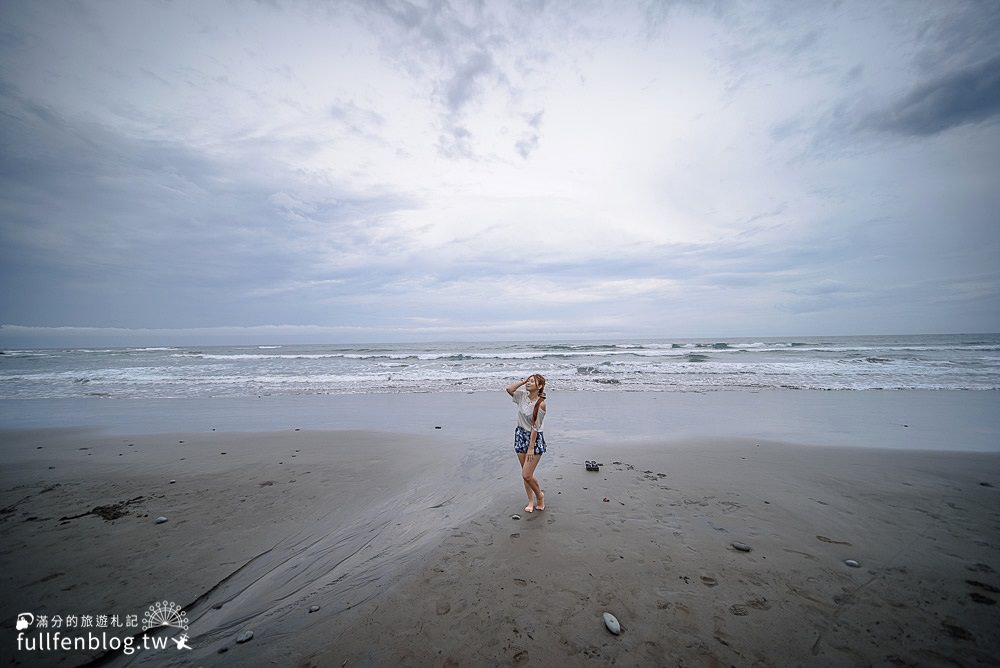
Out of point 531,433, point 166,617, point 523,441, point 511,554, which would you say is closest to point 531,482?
point 523,441

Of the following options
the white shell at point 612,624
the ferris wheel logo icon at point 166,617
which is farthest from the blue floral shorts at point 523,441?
the ferris wheel logo icon at point 166,617

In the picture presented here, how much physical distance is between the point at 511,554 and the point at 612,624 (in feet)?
4.60

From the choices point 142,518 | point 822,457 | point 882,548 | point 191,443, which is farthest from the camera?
point 191,443

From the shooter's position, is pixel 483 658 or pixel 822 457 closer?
pixel 483 658

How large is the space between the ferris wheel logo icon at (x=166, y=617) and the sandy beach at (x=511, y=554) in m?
0.07

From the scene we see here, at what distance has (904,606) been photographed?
3365 millimetres

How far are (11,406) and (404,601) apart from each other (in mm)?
21234

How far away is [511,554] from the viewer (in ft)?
14.0

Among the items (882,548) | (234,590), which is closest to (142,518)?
(234,590)

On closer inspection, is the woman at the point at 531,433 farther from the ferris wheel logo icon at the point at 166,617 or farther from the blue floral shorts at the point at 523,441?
the ferris wheel logo icon at the point at 166,617

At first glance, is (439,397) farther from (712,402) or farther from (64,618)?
(64,618)

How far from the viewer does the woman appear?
524 cm

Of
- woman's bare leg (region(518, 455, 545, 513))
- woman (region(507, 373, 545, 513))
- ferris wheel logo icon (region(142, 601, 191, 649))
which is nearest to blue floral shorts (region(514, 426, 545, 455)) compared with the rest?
woman (region(507, 373, 545, 513))

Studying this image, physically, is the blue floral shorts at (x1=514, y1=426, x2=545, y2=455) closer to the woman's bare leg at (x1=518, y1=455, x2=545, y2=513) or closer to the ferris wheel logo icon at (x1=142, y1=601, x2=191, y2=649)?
the woman's bare leg at (x1=518, y1=455, x2=545, y2=513)
